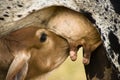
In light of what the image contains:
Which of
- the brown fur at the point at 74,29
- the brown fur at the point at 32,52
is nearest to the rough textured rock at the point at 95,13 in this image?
the brown fur at the point at 74,29

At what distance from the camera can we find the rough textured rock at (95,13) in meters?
4.34

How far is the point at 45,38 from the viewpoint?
4762 millimetres

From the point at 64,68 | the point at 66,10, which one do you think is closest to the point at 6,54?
the point at 66,10

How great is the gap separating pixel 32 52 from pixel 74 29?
43cm

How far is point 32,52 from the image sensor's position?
15.6ft

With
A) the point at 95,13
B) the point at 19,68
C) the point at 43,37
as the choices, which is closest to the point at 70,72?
the point at 43,37

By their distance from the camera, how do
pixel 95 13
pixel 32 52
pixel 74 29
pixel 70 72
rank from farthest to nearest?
pixel 70 72 < pixel 32 52 < pixel 74 29 < pixel 95 13

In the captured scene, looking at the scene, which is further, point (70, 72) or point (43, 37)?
point (70, 72)

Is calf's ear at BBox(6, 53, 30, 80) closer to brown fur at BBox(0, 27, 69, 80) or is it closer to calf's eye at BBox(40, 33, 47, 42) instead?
brown fur at BBox(0, 27, 69, 80)

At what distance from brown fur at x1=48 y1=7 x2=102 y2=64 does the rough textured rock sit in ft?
0.53

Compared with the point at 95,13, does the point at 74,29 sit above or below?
below

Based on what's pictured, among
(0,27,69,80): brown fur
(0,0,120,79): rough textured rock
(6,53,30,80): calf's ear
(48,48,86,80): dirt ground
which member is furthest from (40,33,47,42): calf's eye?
(48,48,86,80): dirt ground

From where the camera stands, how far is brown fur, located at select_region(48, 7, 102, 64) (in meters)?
4.59

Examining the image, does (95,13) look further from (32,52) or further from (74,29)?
(32,52)
